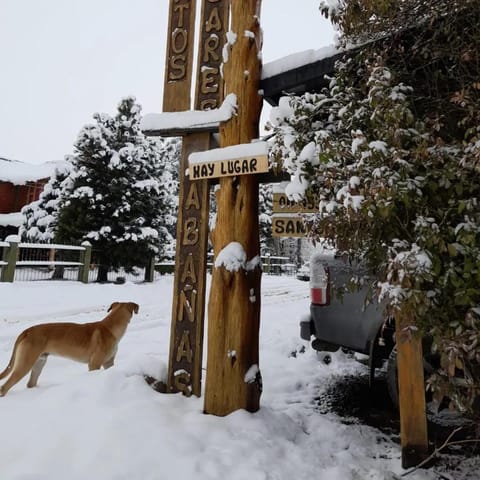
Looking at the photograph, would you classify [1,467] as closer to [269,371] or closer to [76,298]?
[269,371]

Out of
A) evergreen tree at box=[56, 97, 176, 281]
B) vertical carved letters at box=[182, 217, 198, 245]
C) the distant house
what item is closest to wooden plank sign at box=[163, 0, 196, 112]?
vertical carved letters at box=[182, 217, 198, 245]

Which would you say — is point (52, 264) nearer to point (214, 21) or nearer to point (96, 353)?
point (96, 353)

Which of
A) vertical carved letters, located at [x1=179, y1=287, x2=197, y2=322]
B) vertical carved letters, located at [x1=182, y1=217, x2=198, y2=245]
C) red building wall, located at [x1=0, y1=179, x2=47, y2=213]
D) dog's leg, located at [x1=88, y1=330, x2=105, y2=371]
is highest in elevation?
red building wall, located at [x1=0, y1=179, x2=47, y2=213]

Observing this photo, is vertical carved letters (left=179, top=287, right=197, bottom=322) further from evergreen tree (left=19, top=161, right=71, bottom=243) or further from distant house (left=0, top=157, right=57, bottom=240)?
distant house (left=0, top=157, right=57, bottom=240)

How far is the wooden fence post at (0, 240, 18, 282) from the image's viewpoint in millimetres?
11102

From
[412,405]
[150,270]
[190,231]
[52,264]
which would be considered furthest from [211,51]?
[150,270]

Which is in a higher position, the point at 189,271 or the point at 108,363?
the point at 189,271

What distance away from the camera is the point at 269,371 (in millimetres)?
4969

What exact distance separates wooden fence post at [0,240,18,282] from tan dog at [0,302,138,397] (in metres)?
8.62

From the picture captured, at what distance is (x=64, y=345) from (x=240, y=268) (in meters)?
1.85

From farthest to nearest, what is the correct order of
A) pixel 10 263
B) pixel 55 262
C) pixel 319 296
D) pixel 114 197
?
pixel 114 197, pixel 55 262, pixel 10 263, pixel 319 296

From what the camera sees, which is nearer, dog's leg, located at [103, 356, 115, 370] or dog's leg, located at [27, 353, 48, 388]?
dog's leg, located at [27, 353, 48, 388]

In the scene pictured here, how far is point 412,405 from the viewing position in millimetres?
2852

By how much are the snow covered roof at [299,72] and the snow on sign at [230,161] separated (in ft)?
2.01
